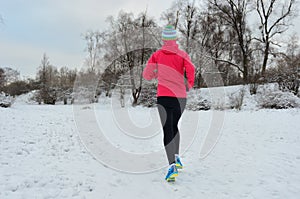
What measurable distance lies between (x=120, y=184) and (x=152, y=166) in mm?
885

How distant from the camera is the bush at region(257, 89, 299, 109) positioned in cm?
1005

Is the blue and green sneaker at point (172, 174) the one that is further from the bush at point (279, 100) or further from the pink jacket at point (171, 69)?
the bush at point (279, 100)

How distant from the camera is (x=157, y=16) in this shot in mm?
22172

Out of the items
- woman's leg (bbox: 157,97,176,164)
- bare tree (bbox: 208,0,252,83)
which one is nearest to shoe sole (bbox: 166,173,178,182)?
woman's leg (bbox: 157,97,176,164)

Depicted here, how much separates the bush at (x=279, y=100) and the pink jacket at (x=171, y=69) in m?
9.61

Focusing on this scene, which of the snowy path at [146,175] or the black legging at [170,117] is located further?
the black legging at [170,117]

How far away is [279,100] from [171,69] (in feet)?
32.4

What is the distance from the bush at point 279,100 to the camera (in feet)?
33.0

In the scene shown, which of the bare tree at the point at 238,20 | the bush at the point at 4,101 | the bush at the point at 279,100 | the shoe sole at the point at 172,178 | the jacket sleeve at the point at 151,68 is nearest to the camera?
the shoe sole at the point at 172,178

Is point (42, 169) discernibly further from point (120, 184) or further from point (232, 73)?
point (232, 73)

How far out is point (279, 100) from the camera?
407 inches

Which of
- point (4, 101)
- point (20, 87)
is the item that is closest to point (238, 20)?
point (4, 101)

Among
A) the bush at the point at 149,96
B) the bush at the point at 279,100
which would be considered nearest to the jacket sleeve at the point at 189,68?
the bush at the point at 279,100

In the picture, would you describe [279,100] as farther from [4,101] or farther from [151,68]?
[4,101]
